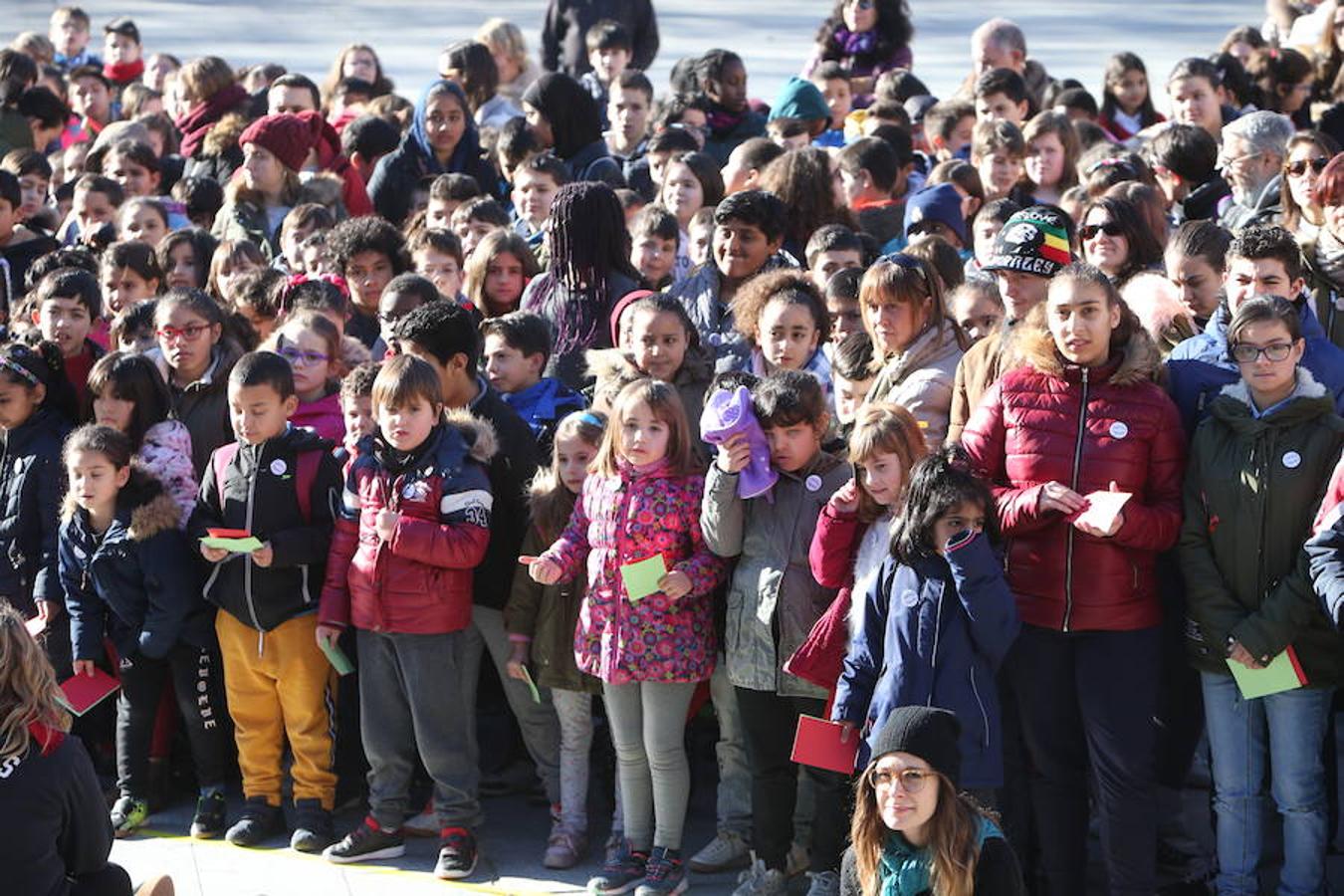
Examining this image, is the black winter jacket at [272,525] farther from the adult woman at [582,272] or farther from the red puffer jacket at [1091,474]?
the red puffer jacket at [1091,474]

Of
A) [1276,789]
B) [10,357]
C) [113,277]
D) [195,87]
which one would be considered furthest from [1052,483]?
[195,87]

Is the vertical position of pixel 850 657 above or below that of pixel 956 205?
below

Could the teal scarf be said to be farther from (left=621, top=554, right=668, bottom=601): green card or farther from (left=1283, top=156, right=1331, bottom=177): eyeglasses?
(left=1283, top=156, right=1331, bottom=177): eyeglasses

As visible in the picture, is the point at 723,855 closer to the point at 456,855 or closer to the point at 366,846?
the point at 456,855

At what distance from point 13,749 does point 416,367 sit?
6.64ft

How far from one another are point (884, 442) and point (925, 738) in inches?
41.8

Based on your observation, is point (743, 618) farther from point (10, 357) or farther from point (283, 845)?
point (10, 357)

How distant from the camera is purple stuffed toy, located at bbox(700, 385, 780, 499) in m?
5.91

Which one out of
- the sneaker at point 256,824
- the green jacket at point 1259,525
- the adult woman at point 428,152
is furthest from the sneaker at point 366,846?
the adult woman at point 428,152

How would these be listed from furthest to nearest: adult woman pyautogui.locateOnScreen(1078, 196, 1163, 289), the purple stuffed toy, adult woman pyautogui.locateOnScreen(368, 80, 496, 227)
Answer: adult woman pyautogui.locateOnScreen(368, 80, 496, 227) < adult woman pyautogui.locateOnScreen(1078, 196, 1163, 289) < the purple stuffed toy

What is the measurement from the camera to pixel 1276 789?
5746mm

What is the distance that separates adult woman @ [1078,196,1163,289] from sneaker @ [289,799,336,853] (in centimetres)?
343

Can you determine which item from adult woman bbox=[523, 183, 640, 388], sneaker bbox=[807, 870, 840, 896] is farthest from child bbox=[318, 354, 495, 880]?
sneaker bbox=[807, 870, 840, 896]

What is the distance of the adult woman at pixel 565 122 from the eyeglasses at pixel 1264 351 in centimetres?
519
